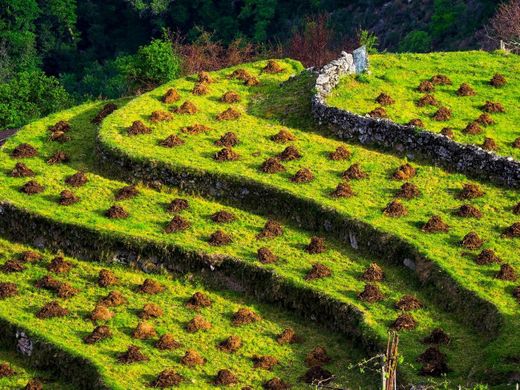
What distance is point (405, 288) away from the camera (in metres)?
75.1

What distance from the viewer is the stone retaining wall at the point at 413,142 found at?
3305 inches

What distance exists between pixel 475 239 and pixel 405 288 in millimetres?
4983

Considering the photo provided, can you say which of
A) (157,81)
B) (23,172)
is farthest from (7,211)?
(157,81)

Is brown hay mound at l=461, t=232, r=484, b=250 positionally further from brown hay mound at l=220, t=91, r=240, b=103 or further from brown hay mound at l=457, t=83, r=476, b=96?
brown hay mound at l=220, t=91, r=240, b=103

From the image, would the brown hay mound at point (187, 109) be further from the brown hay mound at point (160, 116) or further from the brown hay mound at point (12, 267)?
the brown hay mound at point (12, 267)

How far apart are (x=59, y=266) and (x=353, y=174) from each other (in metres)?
18.2

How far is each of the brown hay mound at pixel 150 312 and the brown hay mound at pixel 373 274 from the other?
35.5 ft

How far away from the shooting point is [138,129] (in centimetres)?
9125

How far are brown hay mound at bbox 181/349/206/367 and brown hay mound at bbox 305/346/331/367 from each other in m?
5.14

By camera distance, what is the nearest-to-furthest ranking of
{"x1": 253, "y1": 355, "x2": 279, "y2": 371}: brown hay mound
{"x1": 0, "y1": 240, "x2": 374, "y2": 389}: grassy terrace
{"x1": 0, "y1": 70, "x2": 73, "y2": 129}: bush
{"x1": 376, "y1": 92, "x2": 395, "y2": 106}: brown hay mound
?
1. {"x1": 0, "y1": 240, "x2": 374, "y2": 389}: grassy terrace
2. {"x1": 253, "y1": 355, "x2": 279, "y2": 371}: brown hay mound
3. {"x1": 376, "y1": 92, "x2": 395, "y2": 106}: brown hay mound
4. {"x1": 0, "y1": 70, "x2": 73, "y2": 129}: bush

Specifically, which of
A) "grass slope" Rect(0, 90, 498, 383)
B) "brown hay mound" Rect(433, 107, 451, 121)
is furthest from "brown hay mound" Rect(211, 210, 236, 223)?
"brown hay mound" Rect(433, 107, 451, 121)

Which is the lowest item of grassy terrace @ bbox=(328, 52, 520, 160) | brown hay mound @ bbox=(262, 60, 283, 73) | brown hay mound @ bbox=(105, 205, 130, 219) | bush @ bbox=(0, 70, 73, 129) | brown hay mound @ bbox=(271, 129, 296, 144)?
bush @ bbox=(0, 70, 73, 129)

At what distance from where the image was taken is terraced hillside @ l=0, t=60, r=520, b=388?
234ft

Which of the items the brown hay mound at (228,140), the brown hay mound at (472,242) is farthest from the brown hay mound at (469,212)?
the brown hay mound at (228,140)
